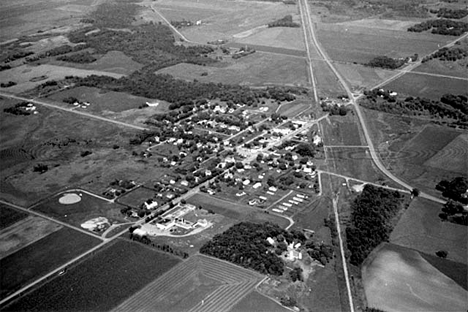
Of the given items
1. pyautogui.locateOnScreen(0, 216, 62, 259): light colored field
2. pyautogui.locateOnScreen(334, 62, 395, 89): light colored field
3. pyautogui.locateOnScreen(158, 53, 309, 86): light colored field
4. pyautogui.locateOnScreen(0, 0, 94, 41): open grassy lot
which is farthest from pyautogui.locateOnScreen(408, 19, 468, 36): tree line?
pyautogui.locateOnScreen(0, 216, 62, 259): light colored field

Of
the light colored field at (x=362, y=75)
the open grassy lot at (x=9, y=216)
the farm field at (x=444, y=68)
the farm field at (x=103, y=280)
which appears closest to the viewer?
the farm field at (x=103, y=280)

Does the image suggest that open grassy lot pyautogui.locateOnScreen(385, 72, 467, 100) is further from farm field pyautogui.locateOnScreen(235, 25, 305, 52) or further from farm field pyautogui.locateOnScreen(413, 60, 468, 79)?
farm field pyautogui.locateOnScreen(235, 25, 305, 52)

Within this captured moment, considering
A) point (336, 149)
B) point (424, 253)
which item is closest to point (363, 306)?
point (424, 253)

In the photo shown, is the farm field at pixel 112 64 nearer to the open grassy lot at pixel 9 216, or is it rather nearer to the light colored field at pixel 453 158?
the open grassy lot at pixel 9 216

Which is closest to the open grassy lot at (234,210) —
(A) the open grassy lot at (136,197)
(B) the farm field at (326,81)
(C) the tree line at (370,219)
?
(A) the open grassy lot at (136,197)

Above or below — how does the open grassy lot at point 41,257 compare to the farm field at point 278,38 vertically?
below

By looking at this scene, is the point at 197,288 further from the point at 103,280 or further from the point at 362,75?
the point at 362,75

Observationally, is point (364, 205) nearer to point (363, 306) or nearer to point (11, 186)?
point (363, 306)
